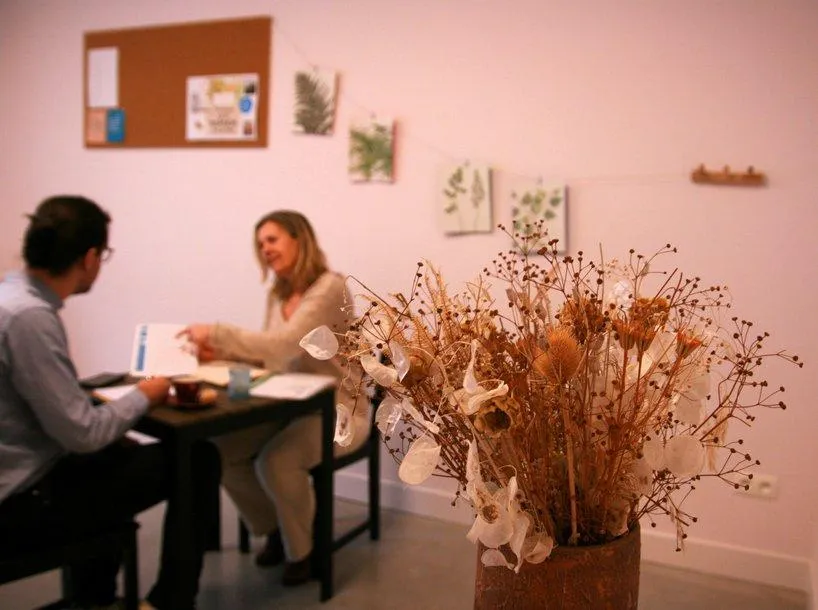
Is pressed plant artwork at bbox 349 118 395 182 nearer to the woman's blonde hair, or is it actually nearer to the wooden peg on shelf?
the woman's blonde hair

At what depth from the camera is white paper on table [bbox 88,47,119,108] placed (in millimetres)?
3641

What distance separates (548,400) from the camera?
0.87m

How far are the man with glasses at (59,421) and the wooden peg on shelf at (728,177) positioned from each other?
5.95ft

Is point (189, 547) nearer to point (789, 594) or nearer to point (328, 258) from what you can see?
point (328, 258)

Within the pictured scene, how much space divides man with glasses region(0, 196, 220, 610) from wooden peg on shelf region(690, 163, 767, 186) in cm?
181

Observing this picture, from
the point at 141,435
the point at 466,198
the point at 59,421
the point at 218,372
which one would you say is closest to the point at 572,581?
the point at 59,421

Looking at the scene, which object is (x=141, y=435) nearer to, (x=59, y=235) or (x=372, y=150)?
(x=372, y=150)

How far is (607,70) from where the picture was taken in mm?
2697

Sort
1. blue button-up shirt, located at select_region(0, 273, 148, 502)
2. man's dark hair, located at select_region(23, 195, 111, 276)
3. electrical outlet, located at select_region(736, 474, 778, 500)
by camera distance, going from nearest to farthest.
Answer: blue button-up shirt, located at select_region(0, 273, 148, 502) < man's dark hair, located at select_region(23, 195, 111, 276) < electrical outlet, located at select_region(736, 474, 778, 500)

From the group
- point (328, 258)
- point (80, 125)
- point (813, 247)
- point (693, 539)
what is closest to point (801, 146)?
point (813, 247)

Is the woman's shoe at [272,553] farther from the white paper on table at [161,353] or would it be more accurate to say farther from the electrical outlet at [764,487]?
the electrical outlet at [764,487]

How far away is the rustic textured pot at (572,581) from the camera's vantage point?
34.1 inches

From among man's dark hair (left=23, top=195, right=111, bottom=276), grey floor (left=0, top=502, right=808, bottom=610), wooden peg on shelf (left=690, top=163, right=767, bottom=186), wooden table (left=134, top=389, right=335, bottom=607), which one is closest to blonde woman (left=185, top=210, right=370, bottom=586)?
grey floor (left=0, top=502, right=808, bottom=610)

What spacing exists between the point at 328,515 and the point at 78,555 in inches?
32.8
